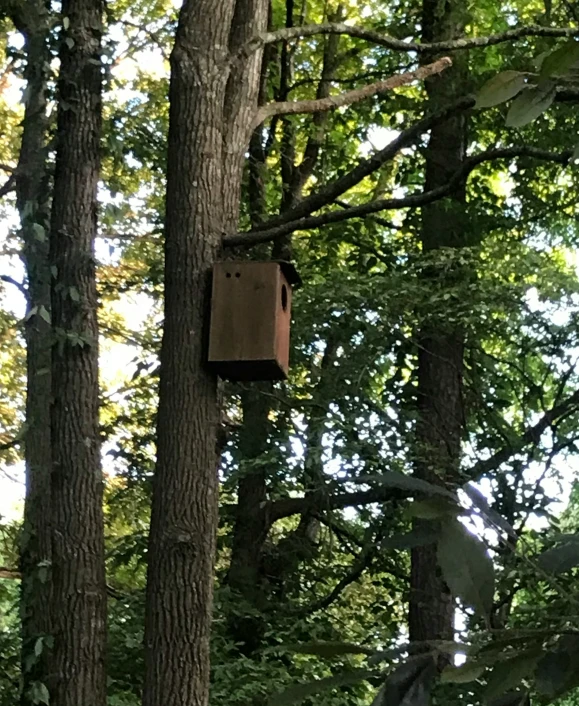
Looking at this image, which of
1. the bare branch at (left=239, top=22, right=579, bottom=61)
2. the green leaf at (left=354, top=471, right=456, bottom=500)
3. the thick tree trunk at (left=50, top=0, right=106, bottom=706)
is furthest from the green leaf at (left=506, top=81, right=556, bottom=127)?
the bare branch at (left=239, top=22, right=579, bottom=61)

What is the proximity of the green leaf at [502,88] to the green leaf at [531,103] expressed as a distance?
0.01 meters

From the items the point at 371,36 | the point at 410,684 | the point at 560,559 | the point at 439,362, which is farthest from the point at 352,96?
the point at 410,684

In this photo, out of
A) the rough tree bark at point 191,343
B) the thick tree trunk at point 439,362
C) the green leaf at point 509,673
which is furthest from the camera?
the thick tree trunk at point 439,362

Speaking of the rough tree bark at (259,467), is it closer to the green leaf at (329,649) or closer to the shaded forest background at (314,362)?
the shaded forest background at (314,362)

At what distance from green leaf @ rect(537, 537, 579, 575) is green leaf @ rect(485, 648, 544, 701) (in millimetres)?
144

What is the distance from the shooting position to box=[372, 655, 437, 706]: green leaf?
605 mm

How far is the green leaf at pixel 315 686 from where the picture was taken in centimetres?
60

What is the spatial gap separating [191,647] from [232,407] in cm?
282

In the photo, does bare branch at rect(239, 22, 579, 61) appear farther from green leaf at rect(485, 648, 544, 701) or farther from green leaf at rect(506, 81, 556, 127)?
green leaf at rect(485, 648, 544, 701)

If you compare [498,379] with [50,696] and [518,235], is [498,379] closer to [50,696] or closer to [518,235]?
[518,235]

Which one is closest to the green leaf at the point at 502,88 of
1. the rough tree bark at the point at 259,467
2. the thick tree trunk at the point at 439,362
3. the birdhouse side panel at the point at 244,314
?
the birdhouse side panel at the point at 244,314

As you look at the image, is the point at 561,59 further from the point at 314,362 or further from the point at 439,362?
the point at 439,362

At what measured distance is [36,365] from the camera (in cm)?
295

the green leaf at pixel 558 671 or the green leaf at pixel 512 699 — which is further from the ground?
the green leaf at pixel 558 671
